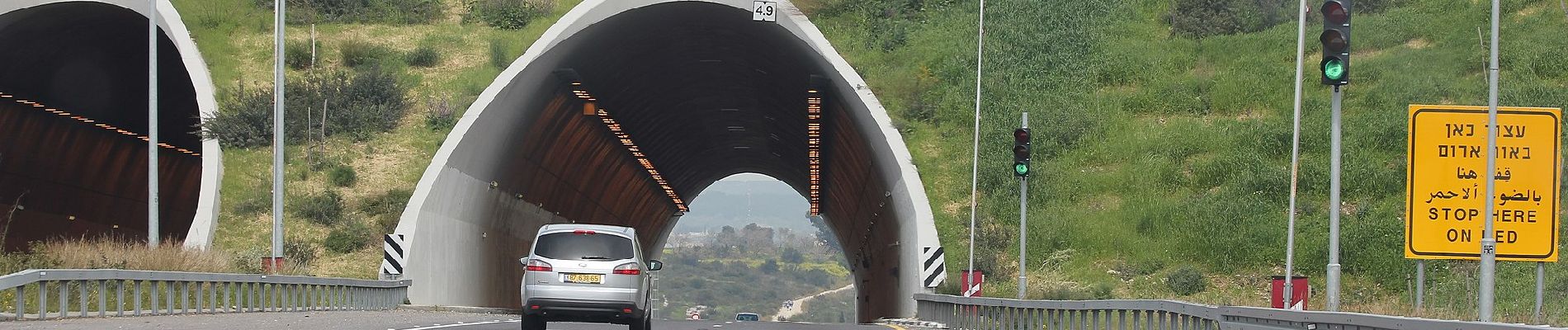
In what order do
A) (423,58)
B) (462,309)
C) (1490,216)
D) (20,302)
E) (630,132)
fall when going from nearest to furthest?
(1490,216) → (20,302) → (462,309) → (423,58) → (630,132)

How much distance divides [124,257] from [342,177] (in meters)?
17.3

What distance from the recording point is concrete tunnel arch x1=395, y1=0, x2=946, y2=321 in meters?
37.7

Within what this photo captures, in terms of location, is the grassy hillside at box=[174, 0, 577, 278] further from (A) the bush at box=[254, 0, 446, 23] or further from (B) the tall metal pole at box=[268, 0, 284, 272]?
(B) the tall metal pole at box=[268, 0, 284, 272]

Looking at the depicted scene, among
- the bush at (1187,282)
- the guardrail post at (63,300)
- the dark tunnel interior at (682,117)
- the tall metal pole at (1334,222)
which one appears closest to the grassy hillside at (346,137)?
the dark tunnel interior at (682,117)

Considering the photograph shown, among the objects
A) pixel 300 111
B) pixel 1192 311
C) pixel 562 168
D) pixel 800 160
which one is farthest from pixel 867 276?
pixel 1192 311

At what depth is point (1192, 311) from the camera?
59.4ft

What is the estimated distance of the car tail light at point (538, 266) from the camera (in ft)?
72.2

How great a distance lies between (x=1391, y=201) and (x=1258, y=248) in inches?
165

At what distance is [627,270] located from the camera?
22.1 meters

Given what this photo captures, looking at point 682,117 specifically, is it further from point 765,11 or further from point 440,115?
point 765,11

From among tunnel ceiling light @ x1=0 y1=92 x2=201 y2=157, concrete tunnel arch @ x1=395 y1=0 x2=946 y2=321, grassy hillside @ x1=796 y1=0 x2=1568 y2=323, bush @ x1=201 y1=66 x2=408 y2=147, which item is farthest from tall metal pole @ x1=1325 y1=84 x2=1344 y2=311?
tunnel ceiling light @ x1=0 y1=92 x2=201 y2=157

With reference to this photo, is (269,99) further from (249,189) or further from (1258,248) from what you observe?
(1258,248)

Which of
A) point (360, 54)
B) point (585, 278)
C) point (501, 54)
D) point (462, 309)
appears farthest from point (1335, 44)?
point (360, 54)

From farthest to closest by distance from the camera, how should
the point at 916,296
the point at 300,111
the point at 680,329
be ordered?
1. the point at 300,111
2. the point at 916,296
3. the point at 680,329
